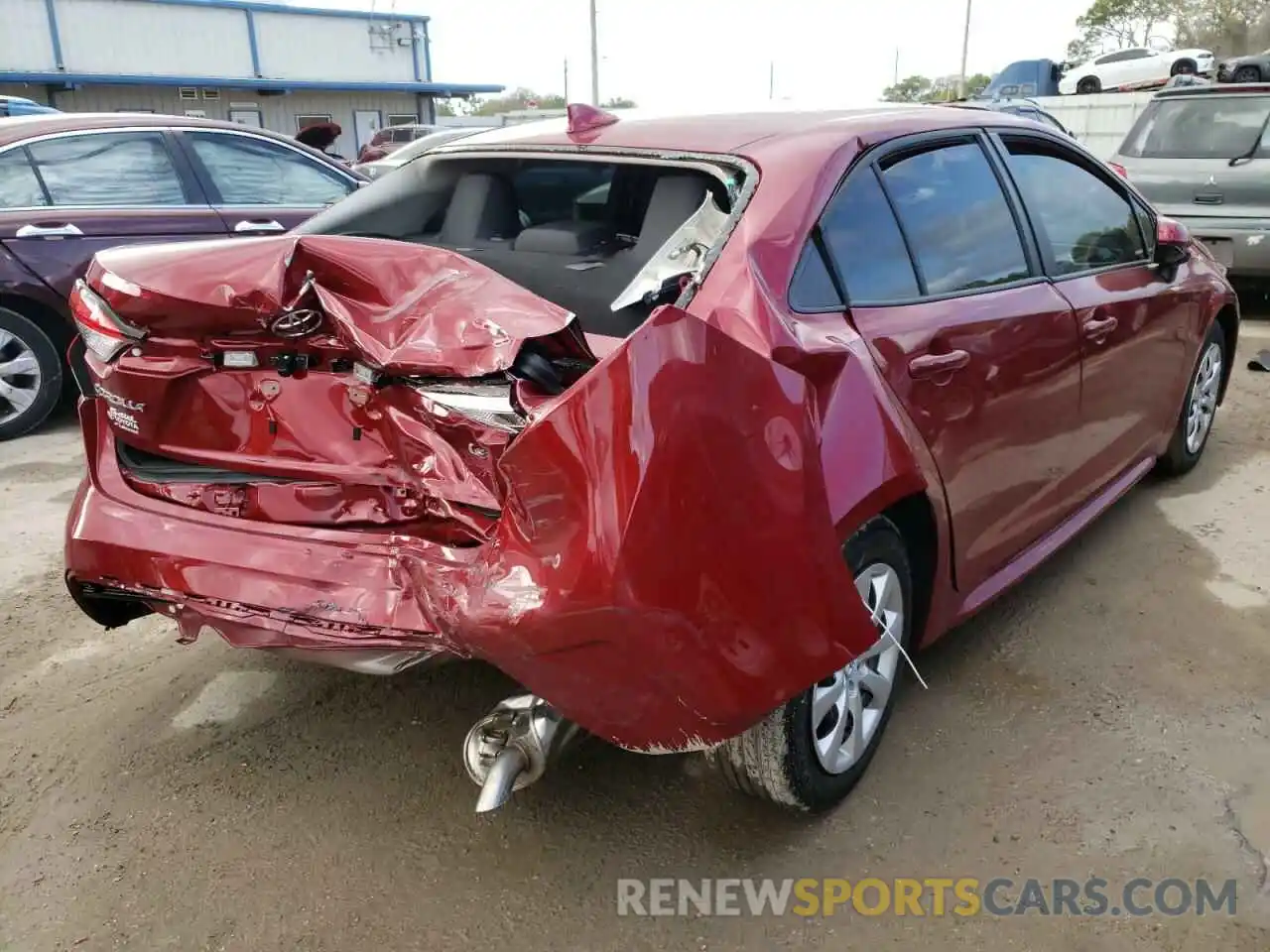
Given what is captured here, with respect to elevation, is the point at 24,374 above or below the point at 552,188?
below

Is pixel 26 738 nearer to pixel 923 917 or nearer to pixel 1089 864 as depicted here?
pixel 923 917

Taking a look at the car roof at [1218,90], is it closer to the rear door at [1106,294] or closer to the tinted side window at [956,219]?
the rear door at [1106,294]

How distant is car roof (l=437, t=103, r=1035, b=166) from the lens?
2488mm

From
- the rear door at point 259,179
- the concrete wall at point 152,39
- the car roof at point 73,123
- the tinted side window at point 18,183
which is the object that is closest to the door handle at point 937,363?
the rear door at point 259,179

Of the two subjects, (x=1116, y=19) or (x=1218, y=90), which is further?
(x=1116, y=19)

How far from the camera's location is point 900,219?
8.60 ft

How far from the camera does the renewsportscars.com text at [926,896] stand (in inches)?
87.1

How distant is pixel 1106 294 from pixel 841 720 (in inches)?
70.7

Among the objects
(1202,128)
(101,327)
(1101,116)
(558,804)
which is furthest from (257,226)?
(1101,116)

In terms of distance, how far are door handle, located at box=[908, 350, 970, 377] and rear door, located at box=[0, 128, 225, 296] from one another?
4.55 meters

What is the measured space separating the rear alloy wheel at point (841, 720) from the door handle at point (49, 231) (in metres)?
4.71

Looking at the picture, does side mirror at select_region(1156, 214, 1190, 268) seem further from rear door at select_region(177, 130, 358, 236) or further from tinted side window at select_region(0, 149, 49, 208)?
tinted side window at select_region(0, 149, 49, 208)

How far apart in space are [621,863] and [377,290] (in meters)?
1.37

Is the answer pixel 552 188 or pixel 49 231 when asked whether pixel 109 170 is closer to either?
pixel 49 231
